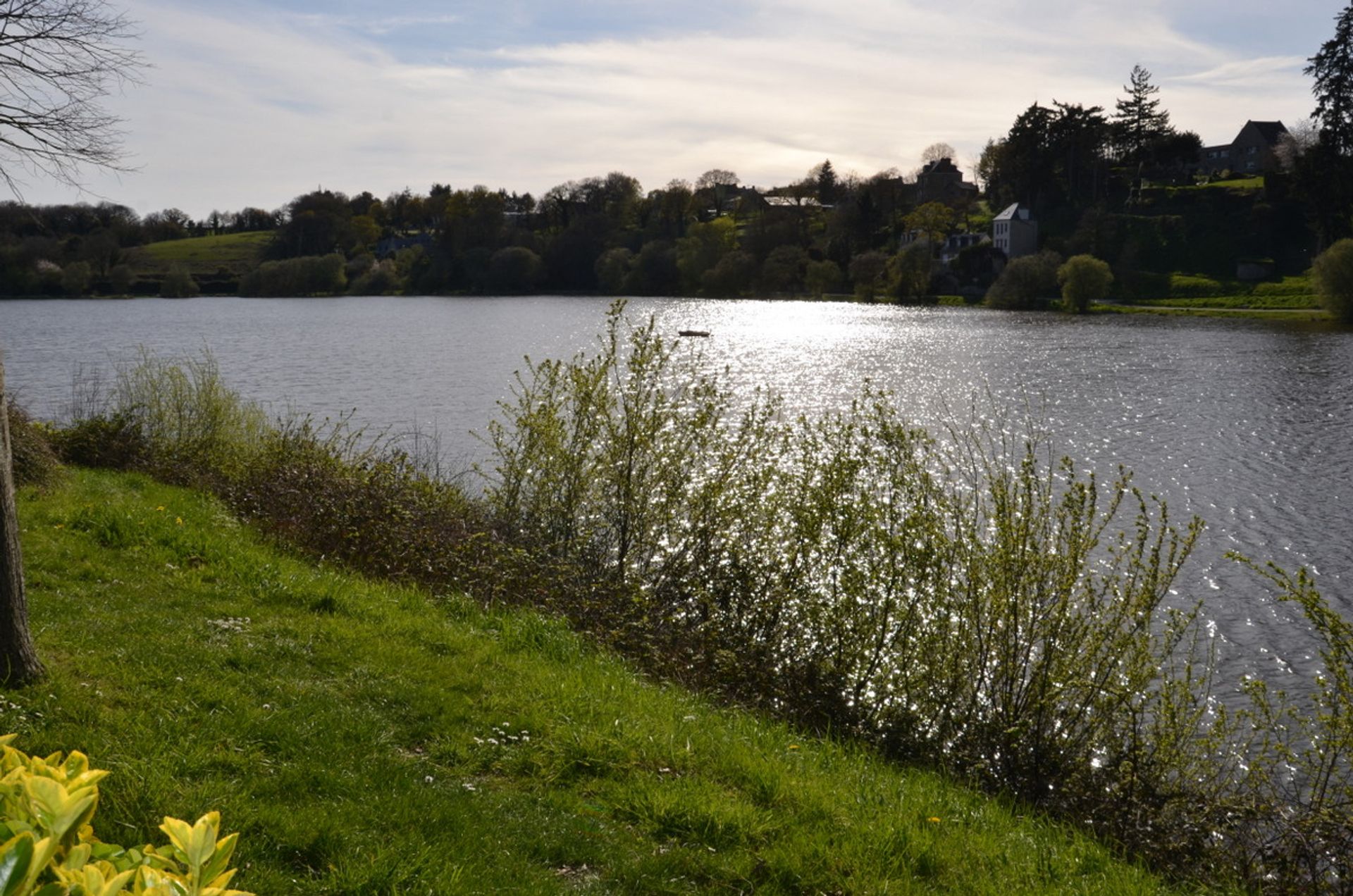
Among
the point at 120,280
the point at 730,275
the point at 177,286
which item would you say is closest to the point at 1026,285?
the point at 730,275

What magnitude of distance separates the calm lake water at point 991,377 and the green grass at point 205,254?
48.2m

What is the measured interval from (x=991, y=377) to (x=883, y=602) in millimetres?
39283

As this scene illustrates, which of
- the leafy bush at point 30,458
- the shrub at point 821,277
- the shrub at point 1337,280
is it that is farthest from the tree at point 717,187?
the leafy bush at point 30,458

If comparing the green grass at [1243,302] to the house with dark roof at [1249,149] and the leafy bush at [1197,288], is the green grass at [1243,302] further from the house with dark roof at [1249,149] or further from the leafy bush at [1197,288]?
the house with dark roof at [1249,149]

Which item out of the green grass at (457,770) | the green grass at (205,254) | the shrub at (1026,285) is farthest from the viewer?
the green grass at (205,254)

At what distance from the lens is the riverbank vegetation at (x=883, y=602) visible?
30.4ft

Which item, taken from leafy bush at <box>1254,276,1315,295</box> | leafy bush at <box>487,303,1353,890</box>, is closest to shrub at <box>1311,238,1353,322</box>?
leafy bush at <box>1254,276,1315,295</box>

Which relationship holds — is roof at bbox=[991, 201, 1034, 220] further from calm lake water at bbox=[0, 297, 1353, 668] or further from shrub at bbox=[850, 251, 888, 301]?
calm lake water at bbox=[0, 297, 1353, 668]

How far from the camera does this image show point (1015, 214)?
119 m

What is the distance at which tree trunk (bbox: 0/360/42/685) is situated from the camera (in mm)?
6355

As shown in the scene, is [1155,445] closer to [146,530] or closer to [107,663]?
[146,530]

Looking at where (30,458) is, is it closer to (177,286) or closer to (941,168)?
(177,286)

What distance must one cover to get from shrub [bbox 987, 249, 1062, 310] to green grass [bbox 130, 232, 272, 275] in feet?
344

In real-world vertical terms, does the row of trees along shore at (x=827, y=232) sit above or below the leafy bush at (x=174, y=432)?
above
